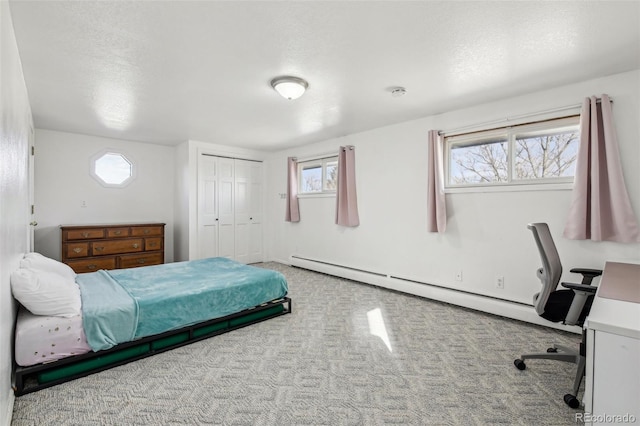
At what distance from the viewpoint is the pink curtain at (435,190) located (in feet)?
11.8

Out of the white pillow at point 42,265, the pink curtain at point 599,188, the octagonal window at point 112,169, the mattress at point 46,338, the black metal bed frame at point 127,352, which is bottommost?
the black metal bed frame at point 127,352

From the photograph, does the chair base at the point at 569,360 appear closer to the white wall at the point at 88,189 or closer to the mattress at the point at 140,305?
the mattress at the point at 140,305

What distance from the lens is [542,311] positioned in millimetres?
2061

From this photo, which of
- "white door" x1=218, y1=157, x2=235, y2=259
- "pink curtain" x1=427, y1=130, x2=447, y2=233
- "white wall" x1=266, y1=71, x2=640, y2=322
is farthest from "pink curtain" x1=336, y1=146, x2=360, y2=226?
"white door" x1=218, y1=157, x2=235, y2=259

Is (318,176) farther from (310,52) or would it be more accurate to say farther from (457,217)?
(310,52)

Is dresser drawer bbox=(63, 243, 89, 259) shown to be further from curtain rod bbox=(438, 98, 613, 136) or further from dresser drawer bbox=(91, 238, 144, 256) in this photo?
curtain rod bbox=(438, 98, 613, 136)

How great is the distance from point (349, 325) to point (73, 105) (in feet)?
12.6

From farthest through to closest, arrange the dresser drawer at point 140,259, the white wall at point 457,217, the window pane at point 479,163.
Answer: the dresser drawer at point 140,259 → the window pane at point 479,163 → the white wall at point 457,217

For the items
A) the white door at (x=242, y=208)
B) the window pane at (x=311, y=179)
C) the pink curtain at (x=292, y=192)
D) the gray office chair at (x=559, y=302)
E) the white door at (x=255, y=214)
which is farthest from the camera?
the white door at (x=255, y=214)

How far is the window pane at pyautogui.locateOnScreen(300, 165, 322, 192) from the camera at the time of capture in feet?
18.0

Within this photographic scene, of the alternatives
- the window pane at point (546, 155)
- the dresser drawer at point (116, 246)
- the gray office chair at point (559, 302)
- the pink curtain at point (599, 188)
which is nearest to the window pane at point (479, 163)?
the window pane at point (546, 155)

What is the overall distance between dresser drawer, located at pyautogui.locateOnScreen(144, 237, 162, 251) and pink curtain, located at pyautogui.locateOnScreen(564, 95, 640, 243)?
538cm

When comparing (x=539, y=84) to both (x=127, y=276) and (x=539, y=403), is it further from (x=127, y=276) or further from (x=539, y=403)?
(x=127, y=276)

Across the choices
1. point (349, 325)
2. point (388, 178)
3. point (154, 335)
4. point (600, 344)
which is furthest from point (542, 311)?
point (154, 335)
